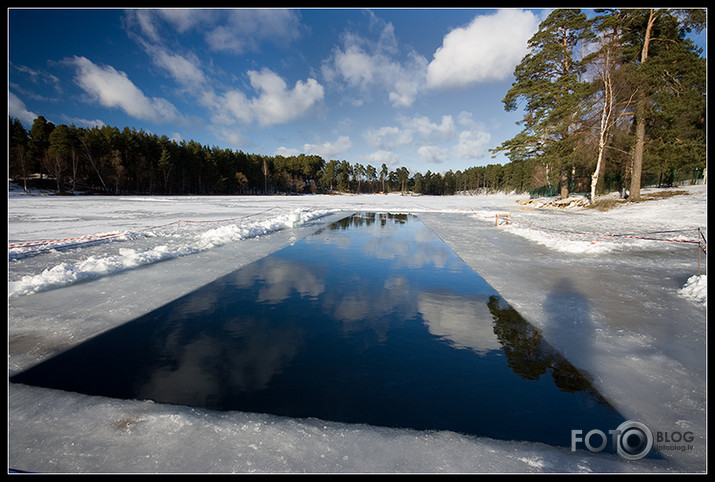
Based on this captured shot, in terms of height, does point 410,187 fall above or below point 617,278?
above

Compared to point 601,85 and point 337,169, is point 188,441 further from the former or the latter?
point 337,169

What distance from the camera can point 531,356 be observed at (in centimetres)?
355

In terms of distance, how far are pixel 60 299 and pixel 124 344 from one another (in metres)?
2.45

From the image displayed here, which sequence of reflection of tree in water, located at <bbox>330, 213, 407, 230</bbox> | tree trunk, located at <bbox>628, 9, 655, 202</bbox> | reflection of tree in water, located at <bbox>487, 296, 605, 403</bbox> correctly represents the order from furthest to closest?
tree trunk, located at <bbox>628, 9, 655, 202</bbox> < reflection of tree in water, located at <bbox>330, 213, 407, 230</bbox> < reflection of tree in water, located at <bbox>487, 296, 605, 403</bbox>

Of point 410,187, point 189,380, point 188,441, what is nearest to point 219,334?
point 189,380

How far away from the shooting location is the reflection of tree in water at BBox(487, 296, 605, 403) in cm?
307

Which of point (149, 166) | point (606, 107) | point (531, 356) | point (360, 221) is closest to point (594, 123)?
point (606, 107)

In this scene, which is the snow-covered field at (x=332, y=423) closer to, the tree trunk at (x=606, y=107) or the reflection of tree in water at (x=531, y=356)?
the reflection of tree in water at (x=531, y=356)

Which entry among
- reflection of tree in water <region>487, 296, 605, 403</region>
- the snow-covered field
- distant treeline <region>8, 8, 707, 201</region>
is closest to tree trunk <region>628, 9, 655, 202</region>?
distant treeline <region>8, 8, 707, 201</region>

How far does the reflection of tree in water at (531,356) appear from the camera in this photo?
3.07 m

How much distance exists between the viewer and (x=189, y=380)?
3.03m

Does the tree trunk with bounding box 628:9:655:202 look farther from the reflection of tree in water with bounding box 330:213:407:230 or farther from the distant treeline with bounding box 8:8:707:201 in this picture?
the reflection of tree in water with bounding box 330:213:407:230

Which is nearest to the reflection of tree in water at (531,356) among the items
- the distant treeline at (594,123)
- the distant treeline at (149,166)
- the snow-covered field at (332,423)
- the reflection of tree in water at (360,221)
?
the snow-covered field at (332,423)

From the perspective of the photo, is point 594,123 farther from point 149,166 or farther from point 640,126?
point 149,166
